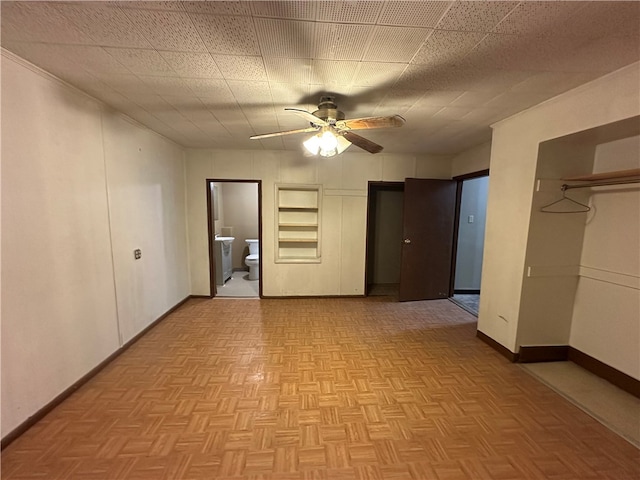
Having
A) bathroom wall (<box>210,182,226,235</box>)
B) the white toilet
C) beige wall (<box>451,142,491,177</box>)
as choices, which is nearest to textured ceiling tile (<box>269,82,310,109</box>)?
beige wall (<box>451,142,491,177</box>)

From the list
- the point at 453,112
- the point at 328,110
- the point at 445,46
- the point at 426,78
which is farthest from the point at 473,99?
the point at 328,110

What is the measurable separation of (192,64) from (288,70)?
612mm

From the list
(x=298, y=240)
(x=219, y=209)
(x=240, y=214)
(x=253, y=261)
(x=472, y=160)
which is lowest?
(x=253, y=261)

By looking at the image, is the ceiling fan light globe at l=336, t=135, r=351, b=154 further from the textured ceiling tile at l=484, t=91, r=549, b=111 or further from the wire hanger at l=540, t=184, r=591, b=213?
the wire hanger at l=540, t=184, r=591, b=213

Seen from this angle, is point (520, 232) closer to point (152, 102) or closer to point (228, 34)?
point (228, 34)

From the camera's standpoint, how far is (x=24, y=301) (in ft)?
5.49

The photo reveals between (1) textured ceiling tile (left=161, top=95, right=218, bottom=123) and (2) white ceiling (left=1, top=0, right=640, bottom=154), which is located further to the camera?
(1) textured ceiling tile (left=161, top=95, right=218, bottom=123)

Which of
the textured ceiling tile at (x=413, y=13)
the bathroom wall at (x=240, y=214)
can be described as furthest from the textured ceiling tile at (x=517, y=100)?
the bathroom wall at (x=240, y=214)

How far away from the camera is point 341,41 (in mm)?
1457

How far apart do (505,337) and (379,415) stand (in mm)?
1640

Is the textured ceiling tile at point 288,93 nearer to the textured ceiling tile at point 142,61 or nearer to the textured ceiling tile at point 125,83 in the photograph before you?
the textured ceiling tile at point 142,61

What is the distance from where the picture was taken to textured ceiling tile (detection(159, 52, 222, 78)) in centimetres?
160

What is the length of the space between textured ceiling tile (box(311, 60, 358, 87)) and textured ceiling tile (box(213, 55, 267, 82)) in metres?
0.35

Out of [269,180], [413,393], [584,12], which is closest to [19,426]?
[413,393]
